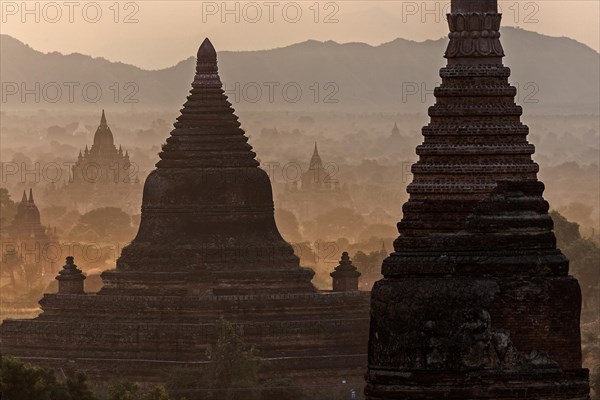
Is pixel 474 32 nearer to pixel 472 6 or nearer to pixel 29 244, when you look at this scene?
pixel 472 6

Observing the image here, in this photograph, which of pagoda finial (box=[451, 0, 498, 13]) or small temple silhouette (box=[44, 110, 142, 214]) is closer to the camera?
pagoda finial (box=[451, 0, 498, 13])

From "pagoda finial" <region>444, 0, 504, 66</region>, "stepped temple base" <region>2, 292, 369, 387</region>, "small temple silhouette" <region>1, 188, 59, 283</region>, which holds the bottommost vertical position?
"stepped temple base" <region>2, 292, 369, 387</region>

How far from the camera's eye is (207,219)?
206ft

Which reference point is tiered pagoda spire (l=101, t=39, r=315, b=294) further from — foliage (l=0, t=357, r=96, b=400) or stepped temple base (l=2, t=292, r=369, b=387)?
foliage (l=0, t=357, r=96, b=400)

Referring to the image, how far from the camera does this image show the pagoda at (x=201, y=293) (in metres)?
58.2

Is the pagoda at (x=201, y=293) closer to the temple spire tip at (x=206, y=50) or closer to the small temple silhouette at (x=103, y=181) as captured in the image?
the temple spire tip at (x=206, y=50)

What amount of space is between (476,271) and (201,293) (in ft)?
104

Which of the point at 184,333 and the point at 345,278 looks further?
the point at 345,278

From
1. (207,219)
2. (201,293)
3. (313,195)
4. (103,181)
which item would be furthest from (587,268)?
(313,195)

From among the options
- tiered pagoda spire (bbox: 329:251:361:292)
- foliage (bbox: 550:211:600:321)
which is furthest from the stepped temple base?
foliage (bbox: 550:211:600:321)

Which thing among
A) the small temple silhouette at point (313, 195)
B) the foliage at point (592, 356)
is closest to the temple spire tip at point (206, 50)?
the foliage at point (592, 356)

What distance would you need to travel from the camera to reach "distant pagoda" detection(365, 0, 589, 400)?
2898 centimetres

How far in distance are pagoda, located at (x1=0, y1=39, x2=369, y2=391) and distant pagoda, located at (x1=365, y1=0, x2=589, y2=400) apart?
26.5 meters

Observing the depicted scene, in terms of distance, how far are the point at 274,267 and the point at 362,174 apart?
4981 inches
